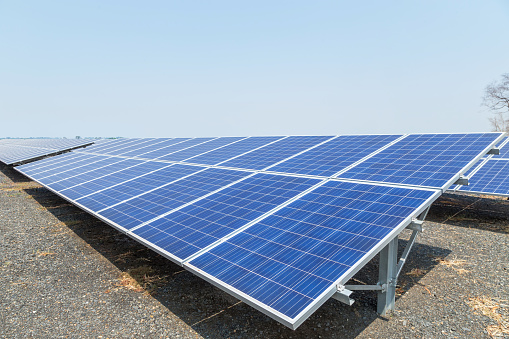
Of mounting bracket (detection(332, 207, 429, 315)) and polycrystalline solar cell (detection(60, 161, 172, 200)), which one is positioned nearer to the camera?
mounting bracket (detection(332, 207, 429, 315))

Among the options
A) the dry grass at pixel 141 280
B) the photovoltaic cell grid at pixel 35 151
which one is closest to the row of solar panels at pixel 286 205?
the dry grass at pixel 141 280

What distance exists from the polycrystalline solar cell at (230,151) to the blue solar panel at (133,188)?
3.57 feet

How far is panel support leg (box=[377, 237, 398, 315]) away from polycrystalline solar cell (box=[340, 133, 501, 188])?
1.87 m

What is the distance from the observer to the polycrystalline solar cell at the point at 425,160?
8.31m

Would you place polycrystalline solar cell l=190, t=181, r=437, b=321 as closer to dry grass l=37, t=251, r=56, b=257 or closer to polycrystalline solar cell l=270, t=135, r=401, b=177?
polycrystalline solar cell l=270, t=135, r=401, b=177

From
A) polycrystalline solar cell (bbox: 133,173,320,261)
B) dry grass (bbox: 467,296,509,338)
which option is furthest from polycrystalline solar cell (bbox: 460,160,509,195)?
polycrystalline solar cell (bbox: 133,173,320,261)

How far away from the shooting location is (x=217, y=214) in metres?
8.60

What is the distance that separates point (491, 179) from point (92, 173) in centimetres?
2122

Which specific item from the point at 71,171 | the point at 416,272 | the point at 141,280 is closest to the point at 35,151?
the point at 71,171

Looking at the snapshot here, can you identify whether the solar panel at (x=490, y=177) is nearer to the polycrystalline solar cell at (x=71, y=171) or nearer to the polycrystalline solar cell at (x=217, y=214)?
the polycrystalline solar cell at (x=217, y=214)

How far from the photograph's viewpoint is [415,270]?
1041 centimetres

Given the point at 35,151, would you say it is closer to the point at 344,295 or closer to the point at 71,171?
the point at 71,171

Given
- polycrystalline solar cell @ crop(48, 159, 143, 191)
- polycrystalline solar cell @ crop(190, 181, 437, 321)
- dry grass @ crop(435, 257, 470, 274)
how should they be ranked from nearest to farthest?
polycrystalline solar cell @ crop(190, 181, 437, 321) → dry grass @ crop(435, 257, 470, 274) → polycrystalline solar cell @ crop(48, 159, 143, 191)

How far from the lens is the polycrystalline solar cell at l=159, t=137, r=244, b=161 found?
1701 cm
